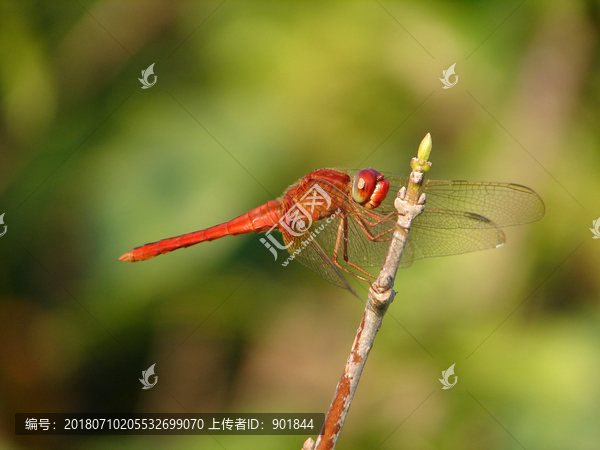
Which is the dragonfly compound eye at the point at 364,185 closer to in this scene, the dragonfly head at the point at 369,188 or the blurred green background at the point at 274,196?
the dragonfly head at the point at 369,188

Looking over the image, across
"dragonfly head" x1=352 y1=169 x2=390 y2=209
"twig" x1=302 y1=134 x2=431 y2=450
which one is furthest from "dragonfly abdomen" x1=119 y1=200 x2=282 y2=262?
"twig" x1=302 y1=134 x2=431 y2=450

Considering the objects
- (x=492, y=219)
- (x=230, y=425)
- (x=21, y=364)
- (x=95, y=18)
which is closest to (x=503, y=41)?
(x=492, y=219)

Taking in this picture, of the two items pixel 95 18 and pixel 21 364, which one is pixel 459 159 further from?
pixel 21 364

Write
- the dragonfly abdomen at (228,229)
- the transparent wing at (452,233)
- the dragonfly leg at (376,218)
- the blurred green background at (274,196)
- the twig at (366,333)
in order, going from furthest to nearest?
the blurred green background at (274,196), the dragonfly abdomen at (228,229), the transparent wing at (452,233), the dragonfly leg at (376,218), the twig at (366,333)

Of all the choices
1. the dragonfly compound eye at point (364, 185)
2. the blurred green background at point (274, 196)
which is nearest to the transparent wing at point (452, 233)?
the dragonfly compound eye at point (364, 185)

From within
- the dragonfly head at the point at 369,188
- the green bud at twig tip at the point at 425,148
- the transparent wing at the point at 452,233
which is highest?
the dragonfly head at the point at 369,188

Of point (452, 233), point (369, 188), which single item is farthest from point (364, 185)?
point (452, 233)
